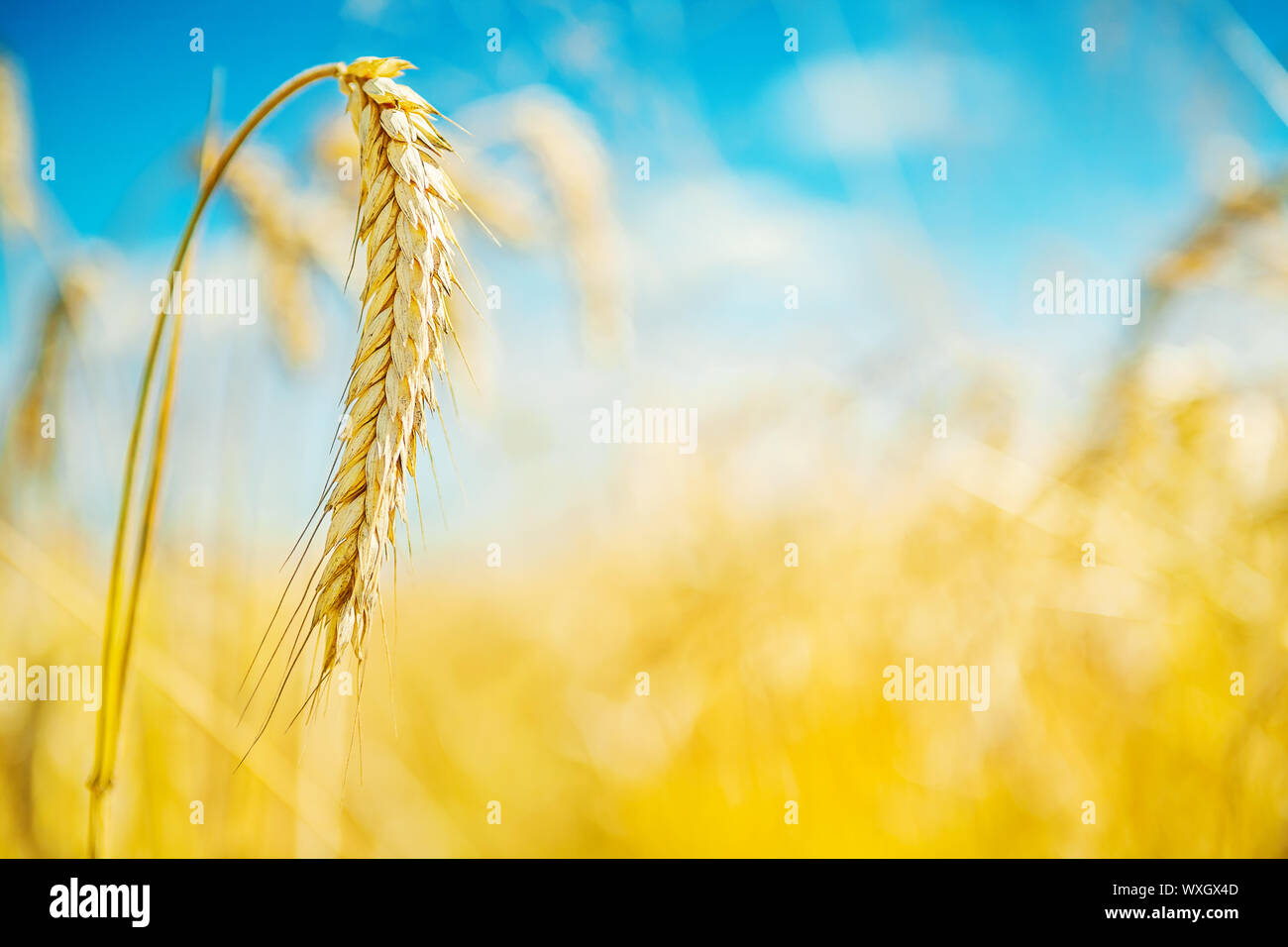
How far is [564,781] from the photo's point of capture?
4.38ft
